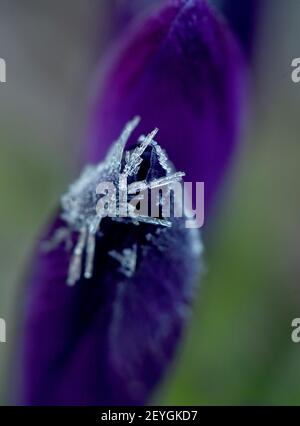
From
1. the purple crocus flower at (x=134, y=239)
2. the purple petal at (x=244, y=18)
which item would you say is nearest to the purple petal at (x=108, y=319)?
the purple crocus flower at (x=134, y=239)

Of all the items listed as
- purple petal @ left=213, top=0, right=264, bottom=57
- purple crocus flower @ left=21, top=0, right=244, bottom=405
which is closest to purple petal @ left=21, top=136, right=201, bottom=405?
purple crocus flower @ left=21, top=0, right=244, bottom=405

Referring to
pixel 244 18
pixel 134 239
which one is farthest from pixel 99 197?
pixel 244 18

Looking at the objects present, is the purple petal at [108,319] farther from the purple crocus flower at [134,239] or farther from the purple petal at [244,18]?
the purple petal at [244,18]

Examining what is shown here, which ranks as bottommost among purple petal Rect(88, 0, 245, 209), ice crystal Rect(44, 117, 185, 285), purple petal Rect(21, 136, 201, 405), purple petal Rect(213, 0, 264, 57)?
purple petal Rect(21, 136, 201, 405)

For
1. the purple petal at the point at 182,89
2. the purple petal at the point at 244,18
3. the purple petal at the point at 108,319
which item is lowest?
the purple petal at the point at 108,319

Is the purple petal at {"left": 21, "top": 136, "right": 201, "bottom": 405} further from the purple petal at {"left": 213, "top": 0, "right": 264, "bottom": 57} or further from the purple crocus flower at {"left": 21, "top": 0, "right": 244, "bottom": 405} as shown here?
the purple petal at {"left": 213, "top": 0, "right": 264, "bottom": 57}

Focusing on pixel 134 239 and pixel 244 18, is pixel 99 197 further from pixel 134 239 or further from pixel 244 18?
pixel 244 18

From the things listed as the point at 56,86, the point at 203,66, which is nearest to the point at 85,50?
the point at 56,86

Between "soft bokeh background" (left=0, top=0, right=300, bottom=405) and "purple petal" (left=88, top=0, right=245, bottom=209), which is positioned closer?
"purple petal" (left=88, top=0, right=245, bottom=209)
